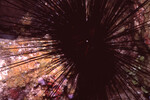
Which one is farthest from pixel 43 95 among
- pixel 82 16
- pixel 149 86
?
pixel 149 86

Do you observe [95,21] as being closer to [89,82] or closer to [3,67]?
[89,82]

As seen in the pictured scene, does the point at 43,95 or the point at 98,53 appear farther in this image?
the point at 43,95

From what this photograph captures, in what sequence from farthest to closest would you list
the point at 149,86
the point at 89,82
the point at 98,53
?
the point at 149,86, the point at 89,82, the point at 98,53

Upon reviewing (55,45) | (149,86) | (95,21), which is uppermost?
(95,21)

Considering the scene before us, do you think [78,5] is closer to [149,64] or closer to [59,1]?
[59,1]

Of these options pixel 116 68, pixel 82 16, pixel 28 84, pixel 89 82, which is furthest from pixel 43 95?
pixel 82 16

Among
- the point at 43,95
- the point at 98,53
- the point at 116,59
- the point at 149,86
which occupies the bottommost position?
the point at 149,86

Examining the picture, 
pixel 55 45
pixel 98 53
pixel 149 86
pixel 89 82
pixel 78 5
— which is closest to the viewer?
pixel 78 5

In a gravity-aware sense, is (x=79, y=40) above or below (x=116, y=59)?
above

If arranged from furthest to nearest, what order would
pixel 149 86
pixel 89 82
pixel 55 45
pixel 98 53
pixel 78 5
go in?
pixel 149 86
pixel 89 82
pixel 55 45
pixel 98 53
pixel 78 5
